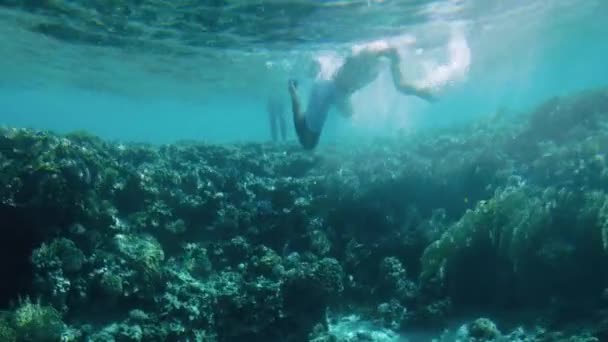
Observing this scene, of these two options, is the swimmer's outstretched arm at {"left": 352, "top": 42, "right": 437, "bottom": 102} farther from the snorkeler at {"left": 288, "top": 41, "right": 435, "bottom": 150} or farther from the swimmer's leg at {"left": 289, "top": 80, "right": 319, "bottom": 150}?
the swimmer's leg at {"left": 289, "top": 80, "right": 319, "bottom": 150}

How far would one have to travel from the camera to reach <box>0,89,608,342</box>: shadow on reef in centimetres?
692

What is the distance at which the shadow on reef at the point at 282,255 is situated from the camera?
6.92 m

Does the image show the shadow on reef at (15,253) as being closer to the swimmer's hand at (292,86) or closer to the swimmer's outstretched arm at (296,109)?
the swimmer's outstretched arm at (296,109)

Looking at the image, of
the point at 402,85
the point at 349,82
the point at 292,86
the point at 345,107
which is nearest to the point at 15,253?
the point at 292,86

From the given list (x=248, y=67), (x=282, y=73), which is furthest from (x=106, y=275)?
(x=282, y=73)

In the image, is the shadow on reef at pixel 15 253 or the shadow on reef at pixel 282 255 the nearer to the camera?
the shadow on reef at pixel 15 253

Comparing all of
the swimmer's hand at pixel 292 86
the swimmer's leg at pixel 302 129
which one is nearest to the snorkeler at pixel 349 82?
the swimmer's hand at pixel 292 86

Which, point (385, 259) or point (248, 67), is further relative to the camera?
point (248, 67)

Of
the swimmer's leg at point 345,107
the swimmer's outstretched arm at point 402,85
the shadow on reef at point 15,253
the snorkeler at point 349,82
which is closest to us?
the shadow on reef at point 15,253

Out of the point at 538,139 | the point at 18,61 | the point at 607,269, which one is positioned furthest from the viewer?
the point at 18,61

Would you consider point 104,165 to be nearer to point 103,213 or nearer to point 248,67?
point 103,213

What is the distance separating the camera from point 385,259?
31.4 ft

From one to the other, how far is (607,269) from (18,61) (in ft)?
117

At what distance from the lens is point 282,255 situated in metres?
10.2
